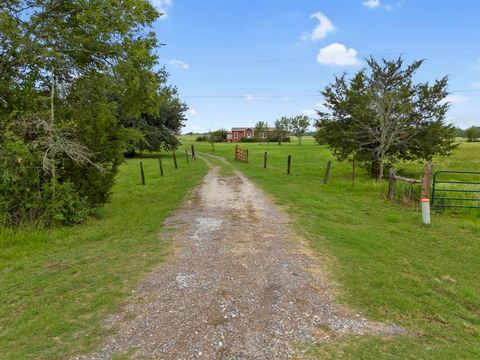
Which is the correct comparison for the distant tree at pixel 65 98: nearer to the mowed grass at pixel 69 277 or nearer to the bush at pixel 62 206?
the bush at pixel 62 206

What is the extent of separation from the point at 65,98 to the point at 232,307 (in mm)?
8220

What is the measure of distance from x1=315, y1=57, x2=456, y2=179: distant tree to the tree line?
10.5 meters

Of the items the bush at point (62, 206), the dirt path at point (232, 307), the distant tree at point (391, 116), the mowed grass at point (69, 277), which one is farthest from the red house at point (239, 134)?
the dirt path at point (232, 307)

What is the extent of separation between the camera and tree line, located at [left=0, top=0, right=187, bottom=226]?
25.6 ft

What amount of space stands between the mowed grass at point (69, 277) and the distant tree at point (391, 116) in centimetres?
1129

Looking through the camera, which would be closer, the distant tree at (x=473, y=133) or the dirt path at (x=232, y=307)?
the dirt path at (x=232, y=307)

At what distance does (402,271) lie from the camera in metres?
5.55

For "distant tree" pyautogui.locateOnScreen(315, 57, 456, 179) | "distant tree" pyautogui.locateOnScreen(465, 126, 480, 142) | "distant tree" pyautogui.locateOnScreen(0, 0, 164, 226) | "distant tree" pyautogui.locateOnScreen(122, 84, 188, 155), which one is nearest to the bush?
"distant tree" pyautogui.locateOnScreen(0, 0, 164, 226)

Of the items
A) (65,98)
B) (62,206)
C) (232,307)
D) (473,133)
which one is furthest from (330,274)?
(473,133)

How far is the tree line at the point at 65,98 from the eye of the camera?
25.6ft

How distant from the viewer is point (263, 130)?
9019 cm

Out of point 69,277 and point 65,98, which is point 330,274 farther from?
point 65,98

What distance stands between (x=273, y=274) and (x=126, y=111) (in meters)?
8.38

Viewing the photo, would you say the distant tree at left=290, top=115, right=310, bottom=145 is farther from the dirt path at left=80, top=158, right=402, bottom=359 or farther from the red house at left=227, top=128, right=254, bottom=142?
the dirt path at left=80, top=158, right=402, bottom=359
